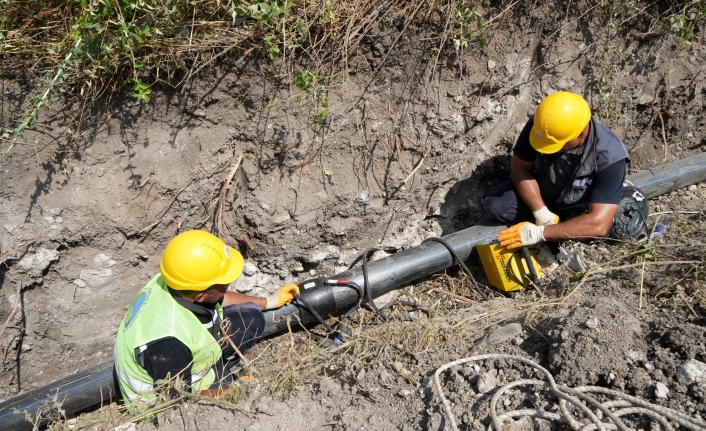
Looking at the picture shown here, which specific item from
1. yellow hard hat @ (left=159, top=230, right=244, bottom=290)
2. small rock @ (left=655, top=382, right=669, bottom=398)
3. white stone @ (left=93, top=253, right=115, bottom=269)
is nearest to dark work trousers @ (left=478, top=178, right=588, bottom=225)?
small rock @ (left=655, top=382, right=669, bottom=398)

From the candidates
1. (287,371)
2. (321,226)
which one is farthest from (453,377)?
(321,226)

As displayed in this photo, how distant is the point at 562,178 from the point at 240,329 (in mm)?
2397

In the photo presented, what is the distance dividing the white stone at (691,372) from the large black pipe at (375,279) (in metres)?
1.67

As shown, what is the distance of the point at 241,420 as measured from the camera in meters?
2.44

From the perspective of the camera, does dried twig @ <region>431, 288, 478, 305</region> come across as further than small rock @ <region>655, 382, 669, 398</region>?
Yes

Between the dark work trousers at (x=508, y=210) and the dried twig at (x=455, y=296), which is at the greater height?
the dark work trousers at (x=508, y=210)

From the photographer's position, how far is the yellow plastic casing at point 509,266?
12.2 feet

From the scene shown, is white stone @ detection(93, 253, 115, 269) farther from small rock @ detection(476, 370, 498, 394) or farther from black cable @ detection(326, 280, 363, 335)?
small rock @ detection(476, 370, 498, 394)

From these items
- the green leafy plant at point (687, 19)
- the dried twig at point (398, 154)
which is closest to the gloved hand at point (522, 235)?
the dried twig at point (398, 154)

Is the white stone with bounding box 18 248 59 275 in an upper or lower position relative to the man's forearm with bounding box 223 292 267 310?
upper

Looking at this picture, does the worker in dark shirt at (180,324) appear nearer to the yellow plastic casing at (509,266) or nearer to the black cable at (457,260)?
the black cable at (457,260)

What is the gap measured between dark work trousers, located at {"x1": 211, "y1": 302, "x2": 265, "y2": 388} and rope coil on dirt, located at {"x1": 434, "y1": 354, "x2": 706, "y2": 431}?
123cm

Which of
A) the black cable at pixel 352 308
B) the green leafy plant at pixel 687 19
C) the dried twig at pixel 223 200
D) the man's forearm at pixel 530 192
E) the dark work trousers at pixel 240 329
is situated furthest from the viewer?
the green leafy plant at pixel 687 19

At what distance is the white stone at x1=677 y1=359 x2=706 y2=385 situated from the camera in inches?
88.8
